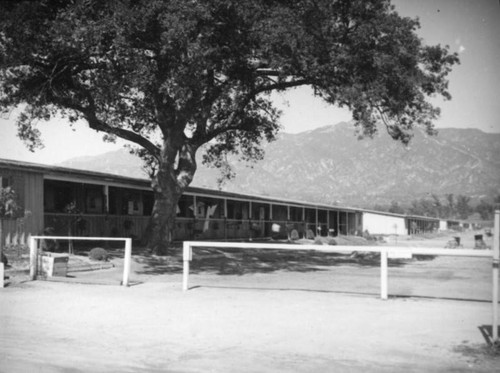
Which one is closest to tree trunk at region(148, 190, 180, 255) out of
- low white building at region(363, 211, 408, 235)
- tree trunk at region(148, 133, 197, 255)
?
tree trunk at region(148, 133, 197, 255)

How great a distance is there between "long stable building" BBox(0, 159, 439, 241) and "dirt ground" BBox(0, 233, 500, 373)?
693cm

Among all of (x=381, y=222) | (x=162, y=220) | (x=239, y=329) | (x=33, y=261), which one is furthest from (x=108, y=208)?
(x=381, y=222)

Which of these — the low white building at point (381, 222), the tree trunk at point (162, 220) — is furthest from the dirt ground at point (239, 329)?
the low white building at point (381, 222)

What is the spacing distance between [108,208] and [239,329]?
19520mm

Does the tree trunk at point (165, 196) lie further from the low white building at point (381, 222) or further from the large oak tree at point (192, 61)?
the low white building at point (381, 222)

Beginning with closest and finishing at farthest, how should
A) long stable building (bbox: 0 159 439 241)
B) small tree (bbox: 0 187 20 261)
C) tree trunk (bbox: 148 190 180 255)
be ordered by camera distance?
small tree (bbox: 0 187 20 261) → long stable building (bbox: 0 159 439 241) → tree trunk (bbox: 148 190 180 255)

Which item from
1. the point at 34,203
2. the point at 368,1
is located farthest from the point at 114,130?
the point at 368,1

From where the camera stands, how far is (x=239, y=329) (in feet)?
23.4

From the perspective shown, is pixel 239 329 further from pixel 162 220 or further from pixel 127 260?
pixel 162 220

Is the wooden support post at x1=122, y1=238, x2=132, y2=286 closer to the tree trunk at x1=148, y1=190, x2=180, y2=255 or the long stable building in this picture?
the long stable building

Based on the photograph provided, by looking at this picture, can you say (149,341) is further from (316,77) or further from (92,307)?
(316,77)

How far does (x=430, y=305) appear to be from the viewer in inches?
364

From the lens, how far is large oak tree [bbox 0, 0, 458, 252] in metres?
14.9

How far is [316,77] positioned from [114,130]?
8043mm
